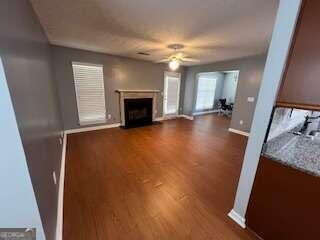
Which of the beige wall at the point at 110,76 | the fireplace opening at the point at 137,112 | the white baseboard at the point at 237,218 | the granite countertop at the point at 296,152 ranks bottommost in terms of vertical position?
the white baseboard at the point at 237,218

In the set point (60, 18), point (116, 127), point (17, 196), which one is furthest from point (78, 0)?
point (116, 127)

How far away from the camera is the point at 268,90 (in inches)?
50.9

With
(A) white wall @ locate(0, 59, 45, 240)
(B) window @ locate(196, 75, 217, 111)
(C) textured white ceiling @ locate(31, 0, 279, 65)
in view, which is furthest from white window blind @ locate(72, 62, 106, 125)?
(B) window @ locate(196, 75, 217, 111)

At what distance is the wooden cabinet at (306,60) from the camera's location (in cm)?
105

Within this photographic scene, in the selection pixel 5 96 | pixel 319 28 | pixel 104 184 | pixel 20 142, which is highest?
pixel 319 28

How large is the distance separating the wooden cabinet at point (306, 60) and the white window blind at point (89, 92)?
447 centimetres

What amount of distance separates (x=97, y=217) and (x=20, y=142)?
1.33m

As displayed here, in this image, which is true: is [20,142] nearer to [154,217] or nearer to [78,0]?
[154,217]

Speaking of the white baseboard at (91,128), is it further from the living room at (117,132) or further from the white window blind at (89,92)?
the white window blind at (89,92)

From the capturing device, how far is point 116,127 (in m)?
5.02

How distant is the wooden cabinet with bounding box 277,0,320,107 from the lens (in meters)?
1.05

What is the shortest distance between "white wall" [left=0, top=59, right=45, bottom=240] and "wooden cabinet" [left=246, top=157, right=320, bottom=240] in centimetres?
187

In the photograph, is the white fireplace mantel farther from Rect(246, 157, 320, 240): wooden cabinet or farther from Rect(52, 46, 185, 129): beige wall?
Rect(246, 157, 320, 240): wooden cabinet

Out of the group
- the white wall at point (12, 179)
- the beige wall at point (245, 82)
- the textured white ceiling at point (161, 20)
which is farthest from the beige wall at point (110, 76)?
the white wall at point (12, 179)
